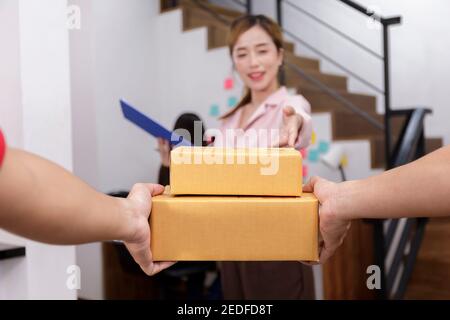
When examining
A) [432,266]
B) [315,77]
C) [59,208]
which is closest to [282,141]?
[59,208]

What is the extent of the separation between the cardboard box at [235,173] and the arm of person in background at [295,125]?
0.72 feet

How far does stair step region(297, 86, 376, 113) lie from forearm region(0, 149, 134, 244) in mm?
2199

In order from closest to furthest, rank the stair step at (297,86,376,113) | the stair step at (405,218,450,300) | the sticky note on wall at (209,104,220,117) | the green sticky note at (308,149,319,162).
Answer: the stair step at (405,218,450,300) < the green sticky note at (308,149,319,162) < the stair step at (297,86,376,113) < the sticky note on wall at (209,104,220,117)

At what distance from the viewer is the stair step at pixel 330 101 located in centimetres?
277

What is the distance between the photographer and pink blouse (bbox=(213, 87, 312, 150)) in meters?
1.02

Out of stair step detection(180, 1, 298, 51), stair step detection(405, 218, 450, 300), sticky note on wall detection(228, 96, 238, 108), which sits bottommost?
stair step detection(405, 218, 450, 300)

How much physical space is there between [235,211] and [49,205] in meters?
0.23

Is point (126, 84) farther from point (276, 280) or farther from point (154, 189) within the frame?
point (154, 189)

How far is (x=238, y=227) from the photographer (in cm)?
63

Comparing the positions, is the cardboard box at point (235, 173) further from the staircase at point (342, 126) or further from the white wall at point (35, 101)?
the staircase at point (342, 126)

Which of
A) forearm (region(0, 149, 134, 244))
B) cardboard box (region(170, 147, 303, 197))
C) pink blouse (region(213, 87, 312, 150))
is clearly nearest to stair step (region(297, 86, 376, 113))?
pink blouse (region(213, 87, 312, 150))

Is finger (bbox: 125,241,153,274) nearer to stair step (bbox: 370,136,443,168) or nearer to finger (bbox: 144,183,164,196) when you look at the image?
finger (bbox: 144,183,164,196)

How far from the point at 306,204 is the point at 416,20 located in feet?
9.53

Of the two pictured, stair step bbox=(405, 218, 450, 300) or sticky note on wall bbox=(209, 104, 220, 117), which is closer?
stair step bbox=(405, 218, 450, 300)
